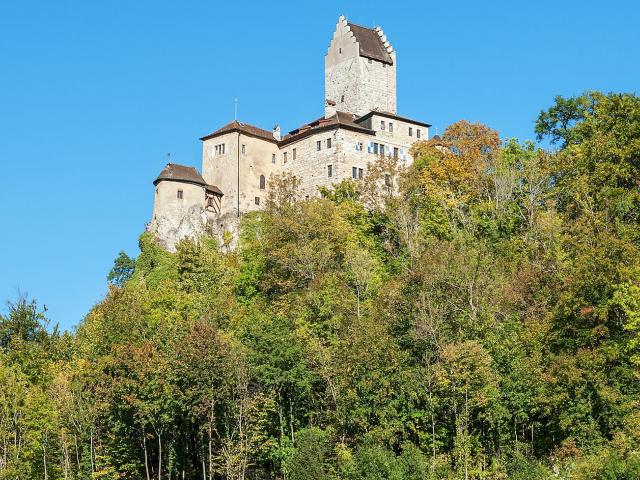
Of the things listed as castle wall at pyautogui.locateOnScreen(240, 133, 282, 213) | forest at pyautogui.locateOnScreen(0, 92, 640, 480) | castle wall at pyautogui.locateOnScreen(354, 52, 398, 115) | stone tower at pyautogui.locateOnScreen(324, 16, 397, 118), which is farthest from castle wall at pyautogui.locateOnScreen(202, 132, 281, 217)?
forest at pyautogui.locateOnScreen(0, 92, 640, 480)

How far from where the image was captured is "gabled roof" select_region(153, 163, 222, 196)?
86.9 metres

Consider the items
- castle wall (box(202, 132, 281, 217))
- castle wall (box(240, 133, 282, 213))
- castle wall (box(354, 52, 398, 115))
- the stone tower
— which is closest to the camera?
castle wall (box(202, 132, 281, 217))

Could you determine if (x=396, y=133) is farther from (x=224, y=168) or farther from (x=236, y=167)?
(x=224, y=168)

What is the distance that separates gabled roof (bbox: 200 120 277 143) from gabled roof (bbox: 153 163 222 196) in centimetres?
492

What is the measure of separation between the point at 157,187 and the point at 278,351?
42.3m

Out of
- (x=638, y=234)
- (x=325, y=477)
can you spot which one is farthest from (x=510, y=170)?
(x=325, y=477)

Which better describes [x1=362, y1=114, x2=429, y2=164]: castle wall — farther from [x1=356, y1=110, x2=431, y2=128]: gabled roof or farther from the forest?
the forest

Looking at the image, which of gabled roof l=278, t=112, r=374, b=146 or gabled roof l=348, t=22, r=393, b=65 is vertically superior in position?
gabled roof l=348, t=22, r=393, b=65

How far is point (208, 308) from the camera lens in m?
61.3

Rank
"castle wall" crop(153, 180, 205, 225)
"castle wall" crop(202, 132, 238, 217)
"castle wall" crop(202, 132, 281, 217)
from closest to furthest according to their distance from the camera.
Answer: "castle wall" crop(153, 180, 205, 225), "castle wall" crop(202, 132, 238, 217), "castle wall" crop(202, 132, 281, 217)

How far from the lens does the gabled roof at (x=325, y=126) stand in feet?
291

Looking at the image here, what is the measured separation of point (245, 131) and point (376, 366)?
48651 mm

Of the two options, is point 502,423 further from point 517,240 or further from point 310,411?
point 517,240

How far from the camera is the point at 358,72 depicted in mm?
95438
